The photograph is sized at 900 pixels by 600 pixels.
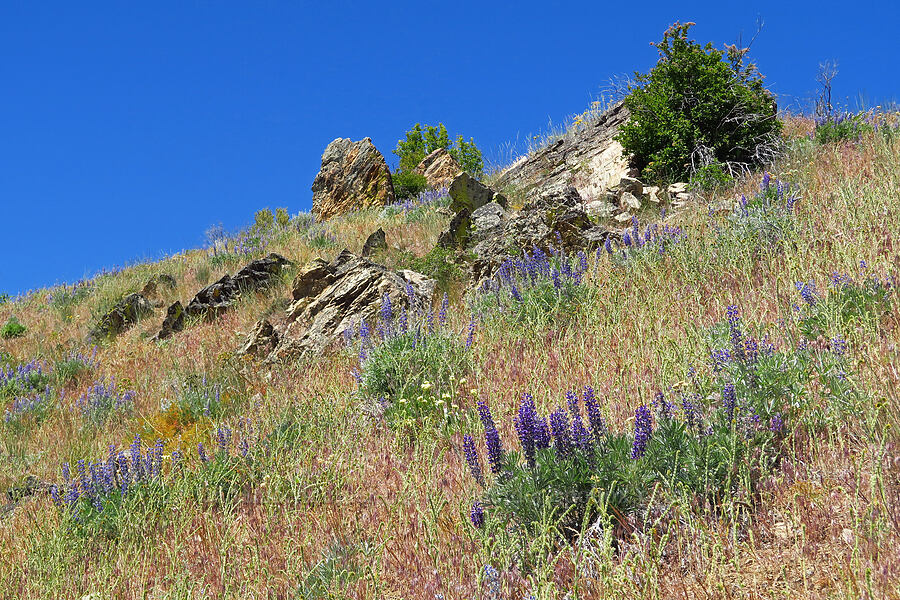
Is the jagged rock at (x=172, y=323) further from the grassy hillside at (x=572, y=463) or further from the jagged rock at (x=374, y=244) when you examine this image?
the jagged rock at (x=374, y=244)

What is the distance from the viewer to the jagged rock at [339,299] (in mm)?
7742

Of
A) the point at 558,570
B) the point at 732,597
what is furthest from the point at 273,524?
the point at 732,597

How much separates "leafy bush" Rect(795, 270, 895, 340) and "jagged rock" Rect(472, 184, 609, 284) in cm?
→ 390

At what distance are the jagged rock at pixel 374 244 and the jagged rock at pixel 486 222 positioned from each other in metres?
2.18

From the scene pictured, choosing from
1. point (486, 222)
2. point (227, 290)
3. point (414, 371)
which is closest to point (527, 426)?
point (414, 371)

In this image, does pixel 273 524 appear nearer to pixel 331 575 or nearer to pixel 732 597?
pixel 331 575

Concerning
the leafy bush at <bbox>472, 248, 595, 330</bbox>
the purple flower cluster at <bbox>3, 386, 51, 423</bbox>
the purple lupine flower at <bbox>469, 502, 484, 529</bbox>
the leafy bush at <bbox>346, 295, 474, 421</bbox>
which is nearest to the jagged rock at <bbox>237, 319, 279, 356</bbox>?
the leafy bush at <bbox>346, 295, 474, 421</bbox>

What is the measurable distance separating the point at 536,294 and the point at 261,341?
12.8 ft

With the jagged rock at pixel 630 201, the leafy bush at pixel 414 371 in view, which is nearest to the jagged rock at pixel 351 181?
the jagged rock at pixel 630 201

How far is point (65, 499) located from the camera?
4.74 metres

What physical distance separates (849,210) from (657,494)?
184 inches

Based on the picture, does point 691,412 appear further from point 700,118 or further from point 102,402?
point 700,118

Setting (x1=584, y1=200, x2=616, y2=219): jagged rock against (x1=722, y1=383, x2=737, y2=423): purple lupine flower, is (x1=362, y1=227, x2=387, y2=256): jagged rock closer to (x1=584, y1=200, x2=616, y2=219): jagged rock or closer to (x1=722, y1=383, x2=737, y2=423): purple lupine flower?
(x1=584, y1=200, x2=616, y2=219): jagged rock

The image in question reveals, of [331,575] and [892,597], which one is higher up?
[331,575]
